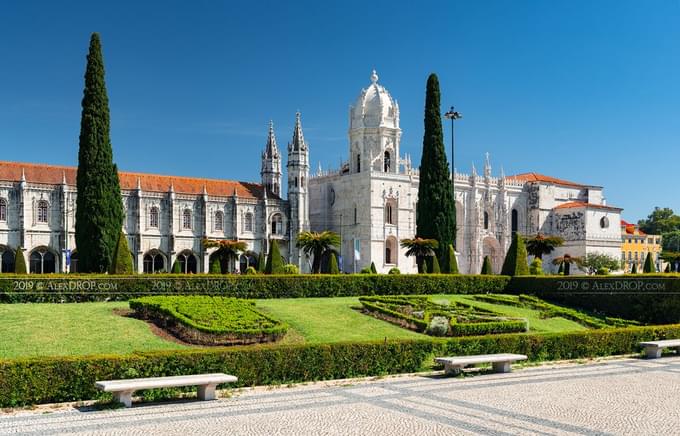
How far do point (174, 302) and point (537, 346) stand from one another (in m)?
10.8

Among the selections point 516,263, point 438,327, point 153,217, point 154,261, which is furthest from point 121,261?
point 154,261

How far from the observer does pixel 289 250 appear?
226 ft

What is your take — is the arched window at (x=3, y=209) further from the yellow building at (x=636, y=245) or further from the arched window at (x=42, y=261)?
the yellow building at (x=636, y=245)

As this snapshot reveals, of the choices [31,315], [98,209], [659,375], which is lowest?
[659,375]

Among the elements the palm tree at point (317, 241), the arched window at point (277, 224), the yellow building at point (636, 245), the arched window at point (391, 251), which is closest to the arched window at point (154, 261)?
the arched window at point (277, 224)

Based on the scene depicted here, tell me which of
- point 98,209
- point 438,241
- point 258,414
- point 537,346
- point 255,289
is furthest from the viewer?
point 438,241

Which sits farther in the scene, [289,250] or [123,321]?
[289,250]

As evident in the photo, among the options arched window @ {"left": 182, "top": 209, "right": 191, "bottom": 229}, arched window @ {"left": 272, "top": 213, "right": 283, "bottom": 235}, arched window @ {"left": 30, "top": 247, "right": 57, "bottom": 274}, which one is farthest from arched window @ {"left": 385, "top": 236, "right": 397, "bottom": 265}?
arched window @ {"left": 30, "top": 247, "right": 57, "bottom": 274}

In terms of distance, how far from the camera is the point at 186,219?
6462 centimetres

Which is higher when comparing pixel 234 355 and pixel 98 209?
pixel 98 209

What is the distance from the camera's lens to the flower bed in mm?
20812

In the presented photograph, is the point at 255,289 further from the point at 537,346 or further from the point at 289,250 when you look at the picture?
the point at 289,250

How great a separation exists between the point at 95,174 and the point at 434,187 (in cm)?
2251

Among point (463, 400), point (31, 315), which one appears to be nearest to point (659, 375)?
point (463, 400)
